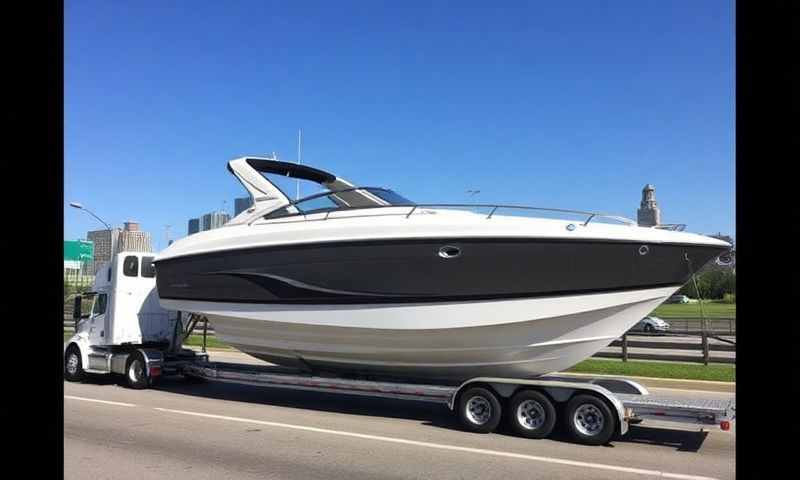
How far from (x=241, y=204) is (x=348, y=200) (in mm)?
2420

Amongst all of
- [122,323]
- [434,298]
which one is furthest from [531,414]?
[122,323]

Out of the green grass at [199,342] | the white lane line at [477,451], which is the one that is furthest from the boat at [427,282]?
the green grass at [199,342]

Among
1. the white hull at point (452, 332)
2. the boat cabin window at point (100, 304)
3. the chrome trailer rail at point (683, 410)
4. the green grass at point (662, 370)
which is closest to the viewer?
the chrome trailer rail at point (683, 410)

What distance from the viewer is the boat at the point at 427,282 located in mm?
7824

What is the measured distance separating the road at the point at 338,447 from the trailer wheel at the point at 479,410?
18 cm

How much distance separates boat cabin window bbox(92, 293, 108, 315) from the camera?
513 inches

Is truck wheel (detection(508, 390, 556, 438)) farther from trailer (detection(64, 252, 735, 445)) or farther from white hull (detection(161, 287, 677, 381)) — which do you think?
white hull (detection(161, 287, 677, 381))

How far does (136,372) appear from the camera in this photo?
40.0ft

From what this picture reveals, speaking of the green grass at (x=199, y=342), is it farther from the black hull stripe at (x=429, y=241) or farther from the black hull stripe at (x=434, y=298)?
the black hull stripe at (x=434, y=298)

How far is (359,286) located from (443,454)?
277 cm

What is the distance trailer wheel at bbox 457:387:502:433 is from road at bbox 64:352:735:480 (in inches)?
6.9

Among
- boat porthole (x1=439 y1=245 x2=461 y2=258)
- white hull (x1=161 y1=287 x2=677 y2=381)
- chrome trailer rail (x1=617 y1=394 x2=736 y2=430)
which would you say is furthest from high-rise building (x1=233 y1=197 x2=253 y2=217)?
chrome trailer rail (x1=617 y1=394 x2=736 y2=430)

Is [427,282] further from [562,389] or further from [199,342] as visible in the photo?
[199,342]
